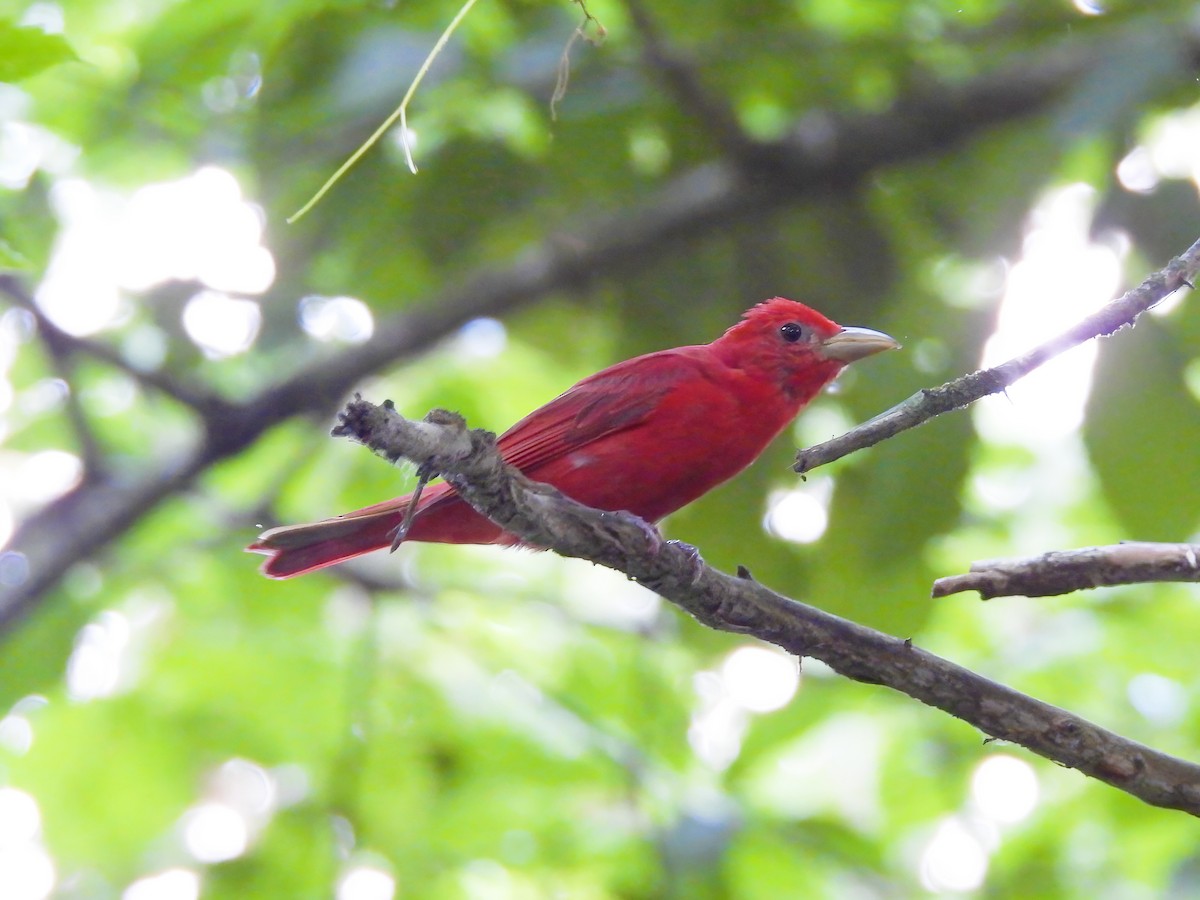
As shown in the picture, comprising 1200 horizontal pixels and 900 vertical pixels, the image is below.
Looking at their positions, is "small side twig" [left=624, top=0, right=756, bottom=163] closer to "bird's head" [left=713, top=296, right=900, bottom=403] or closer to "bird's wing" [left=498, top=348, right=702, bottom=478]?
"bird's head" [left=713, top=296, right=900, bottom=403]

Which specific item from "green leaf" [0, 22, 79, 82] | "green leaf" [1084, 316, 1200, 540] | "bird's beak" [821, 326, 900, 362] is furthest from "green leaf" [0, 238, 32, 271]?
"green leaf" [1084, 316, 1200, 540]

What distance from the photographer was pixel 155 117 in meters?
4.96

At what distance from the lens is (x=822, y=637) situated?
8.50 feet

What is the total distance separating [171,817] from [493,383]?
2.25 meters

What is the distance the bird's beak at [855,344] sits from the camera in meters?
3.58

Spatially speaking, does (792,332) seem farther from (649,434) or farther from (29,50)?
(29,50)

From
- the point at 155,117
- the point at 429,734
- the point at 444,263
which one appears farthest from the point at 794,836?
the point at 155,117

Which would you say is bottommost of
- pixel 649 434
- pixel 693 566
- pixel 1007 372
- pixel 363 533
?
pixel 363 533

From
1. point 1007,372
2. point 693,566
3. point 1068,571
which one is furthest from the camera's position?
point 693,566

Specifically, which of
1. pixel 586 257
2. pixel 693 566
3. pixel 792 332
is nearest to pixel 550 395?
pixel 586 257

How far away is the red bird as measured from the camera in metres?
3.46

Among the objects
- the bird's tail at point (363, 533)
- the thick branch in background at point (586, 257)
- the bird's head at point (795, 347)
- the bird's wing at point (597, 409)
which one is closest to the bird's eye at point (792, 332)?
the bird's head at point (795, 347)

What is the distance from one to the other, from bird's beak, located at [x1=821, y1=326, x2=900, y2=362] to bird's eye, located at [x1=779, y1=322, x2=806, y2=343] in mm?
91

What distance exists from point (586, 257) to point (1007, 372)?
266 cm
